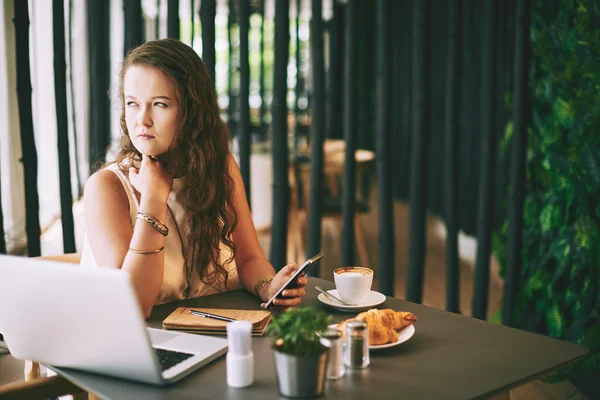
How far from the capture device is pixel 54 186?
6941 millimetres

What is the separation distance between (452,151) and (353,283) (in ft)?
5.80

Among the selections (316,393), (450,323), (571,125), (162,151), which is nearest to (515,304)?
(571,125)

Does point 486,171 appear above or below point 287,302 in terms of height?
→ above

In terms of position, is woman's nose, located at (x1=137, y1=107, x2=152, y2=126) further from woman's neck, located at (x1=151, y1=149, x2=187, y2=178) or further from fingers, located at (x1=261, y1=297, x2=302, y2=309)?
fingers, located at (x1=261, y1=297, x2=302, y2=309)

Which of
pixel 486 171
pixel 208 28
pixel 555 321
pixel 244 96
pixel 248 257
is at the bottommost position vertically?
pixel 555 321

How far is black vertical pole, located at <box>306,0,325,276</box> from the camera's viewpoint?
2.93m

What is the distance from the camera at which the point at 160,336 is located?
1280mm

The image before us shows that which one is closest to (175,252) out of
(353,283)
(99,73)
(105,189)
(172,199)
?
(172,199)

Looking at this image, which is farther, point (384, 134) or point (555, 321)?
point (384, 134)

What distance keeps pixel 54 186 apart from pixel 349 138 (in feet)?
16.0

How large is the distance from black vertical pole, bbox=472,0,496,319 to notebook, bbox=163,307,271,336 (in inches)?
75.6

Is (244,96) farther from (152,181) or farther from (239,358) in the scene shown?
(239,358)

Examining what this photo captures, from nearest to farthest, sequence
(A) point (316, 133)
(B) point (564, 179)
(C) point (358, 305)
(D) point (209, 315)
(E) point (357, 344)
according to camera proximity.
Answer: (E) point (357, 344), (D) point (209, 315), (C) point (358, 305), (B) point (564, 179), (A) point (316, 133)

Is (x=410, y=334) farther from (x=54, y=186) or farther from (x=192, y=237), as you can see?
(x=54, y=186)
